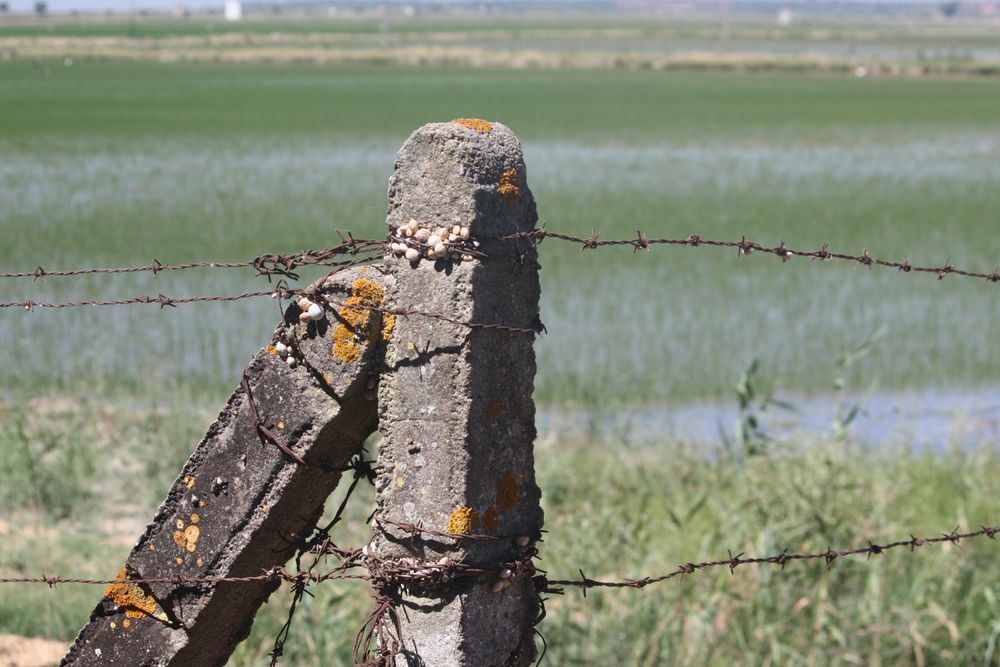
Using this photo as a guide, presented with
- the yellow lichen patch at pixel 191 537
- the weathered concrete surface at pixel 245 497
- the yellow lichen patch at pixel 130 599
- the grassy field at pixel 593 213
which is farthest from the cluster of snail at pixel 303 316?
the grassy field at pixel 593 213

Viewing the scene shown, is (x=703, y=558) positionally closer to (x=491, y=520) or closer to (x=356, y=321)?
(x=491, y=520)

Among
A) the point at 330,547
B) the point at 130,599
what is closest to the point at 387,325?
the point at 330,547

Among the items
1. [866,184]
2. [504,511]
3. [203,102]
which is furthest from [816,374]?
[203,102]

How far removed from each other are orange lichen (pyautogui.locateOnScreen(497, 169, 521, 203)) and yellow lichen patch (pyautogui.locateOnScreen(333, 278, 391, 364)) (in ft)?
0.89

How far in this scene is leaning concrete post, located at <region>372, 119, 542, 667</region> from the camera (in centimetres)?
196

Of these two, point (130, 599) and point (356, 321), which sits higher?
point (356, 321)

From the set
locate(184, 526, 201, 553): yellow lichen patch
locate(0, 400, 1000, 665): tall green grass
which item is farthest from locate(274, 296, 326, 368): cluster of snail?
locate(0, 400, 1000, 665): tall green grass

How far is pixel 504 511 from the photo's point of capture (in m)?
2.05

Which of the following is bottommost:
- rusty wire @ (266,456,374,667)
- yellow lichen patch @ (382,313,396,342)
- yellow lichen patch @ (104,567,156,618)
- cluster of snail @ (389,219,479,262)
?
yellow lichen patch @ (104,567,156,618)

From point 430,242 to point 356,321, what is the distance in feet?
0.69

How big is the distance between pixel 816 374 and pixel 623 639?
5.83 meters

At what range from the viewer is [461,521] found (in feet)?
6.55

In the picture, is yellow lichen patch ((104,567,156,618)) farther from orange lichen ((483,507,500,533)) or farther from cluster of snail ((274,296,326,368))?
orange lichen ((483,507,500,533))

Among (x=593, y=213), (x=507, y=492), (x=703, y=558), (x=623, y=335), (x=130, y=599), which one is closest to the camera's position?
(x=507, y=492)
